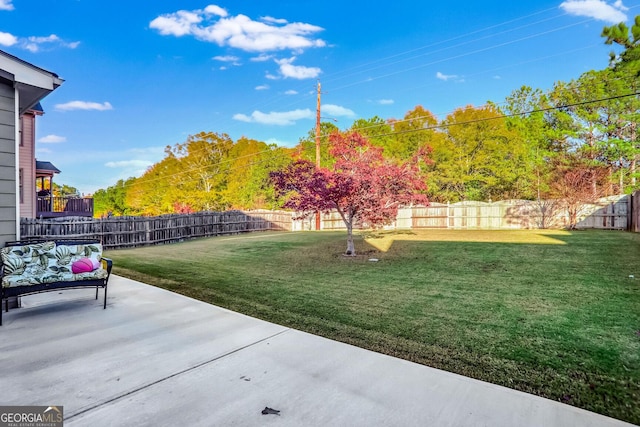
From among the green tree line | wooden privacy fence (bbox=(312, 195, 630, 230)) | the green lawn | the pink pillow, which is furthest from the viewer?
the green tree line

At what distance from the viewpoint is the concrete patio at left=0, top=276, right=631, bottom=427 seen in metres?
1.93

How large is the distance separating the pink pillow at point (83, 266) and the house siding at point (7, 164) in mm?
899

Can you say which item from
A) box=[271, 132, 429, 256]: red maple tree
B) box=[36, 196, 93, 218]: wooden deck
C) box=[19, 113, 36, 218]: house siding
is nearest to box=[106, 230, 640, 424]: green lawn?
box=[271, 132, 429, 256]: red maple tree

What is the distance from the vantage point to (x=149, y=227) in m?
13.0

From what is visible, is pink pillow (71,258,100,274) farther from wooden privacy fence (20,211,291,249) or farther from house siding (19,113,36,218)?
house siding (19,113,36,218)

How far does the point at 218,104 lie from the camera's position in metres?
27.5

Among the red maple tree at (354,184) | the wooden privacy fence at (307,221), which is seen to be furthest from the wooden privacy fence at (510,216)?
the red maple tree at (354,184)

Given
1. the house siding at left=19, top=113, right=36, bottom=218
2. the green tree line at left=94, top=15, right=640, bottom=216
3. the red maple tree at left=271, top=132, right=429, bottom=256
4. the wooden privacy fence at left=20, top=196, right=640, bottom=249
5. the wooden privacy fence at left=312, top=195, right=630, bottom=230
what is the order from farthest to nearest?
1. the green tree line at left=94, top=15, right=640, bottom=216
2. the wooden privacy fence at left=312, top=195, right=630, bottom=230
3. the house siding at left=19, top=113, right=36, bottom=218
4. the wooden privacy fence at left=20, top=196, right=640, bottom=249
5. the red maple tree at left=271, top=132, right=429, bottom=256

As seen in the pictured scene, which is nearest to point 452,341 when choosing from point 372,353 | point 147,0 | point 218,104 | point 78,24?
point 372,353

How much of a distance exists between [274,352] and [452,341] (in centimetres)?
161

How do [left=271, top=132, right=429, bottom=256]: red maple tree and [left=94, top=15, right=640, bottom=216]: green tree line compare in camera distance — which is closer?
[left=271, top=132, right=429, bottom=256]: red maple tree

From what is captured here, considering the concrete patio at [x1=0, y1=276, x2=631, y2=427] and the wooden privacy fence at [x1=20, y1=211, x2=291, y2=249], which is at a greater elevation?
the wooden privacy fence at [x1=20, y1=211, x2=291, y2=249]

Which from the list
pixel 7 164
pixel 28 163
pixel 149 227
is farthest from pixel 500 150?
pixel 28 163

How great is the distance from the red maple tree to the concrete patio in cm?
501
